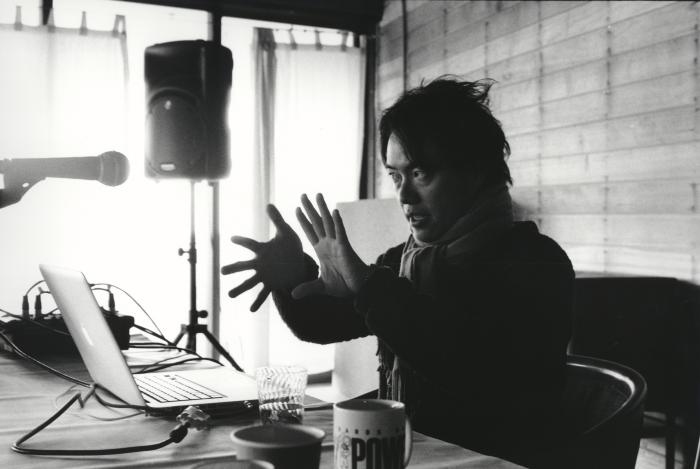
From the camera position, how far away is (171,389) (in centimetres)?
131

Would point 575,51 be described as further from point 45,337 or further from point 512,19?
point 45,337

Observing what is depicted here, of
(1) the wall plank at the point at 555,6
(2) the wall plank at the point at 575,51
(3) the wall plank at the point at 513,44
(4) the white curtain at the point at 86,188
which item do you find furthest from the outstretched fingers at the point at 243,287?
(4) the white curtain at the point at 86,188

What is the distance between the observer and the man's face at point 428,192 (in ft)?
4.81

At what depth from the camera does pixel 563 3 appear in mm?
2975

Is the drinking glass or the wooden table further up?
the drinking glass

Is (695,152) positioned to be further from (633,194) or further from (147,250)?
(147,250)

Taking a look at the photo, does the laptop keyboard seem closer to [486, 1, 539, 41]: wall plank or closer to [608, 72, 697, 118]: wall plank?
[608, 72, 697, 118]: wall plank

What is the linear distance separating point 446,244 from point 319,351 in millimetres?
2819

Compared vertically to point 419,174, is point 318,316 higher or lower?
lower

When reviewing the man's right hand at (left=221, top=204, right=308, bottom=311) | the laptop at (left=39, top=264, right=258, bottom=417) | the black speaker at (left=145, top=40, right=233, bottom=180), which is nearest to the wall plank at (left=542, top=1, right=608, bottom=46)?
the black speaker at (left=145, top=40, right=233, bottom=180)

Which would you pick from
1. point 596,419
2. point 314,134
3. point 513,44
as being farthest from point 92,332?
point 314,134

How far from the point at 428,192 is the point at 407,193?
0.14 ft

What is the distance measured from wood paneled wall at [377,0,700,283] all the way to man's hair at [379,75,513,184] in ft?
3.93

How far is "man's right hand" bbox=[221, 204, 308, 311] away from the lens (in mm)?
1412
